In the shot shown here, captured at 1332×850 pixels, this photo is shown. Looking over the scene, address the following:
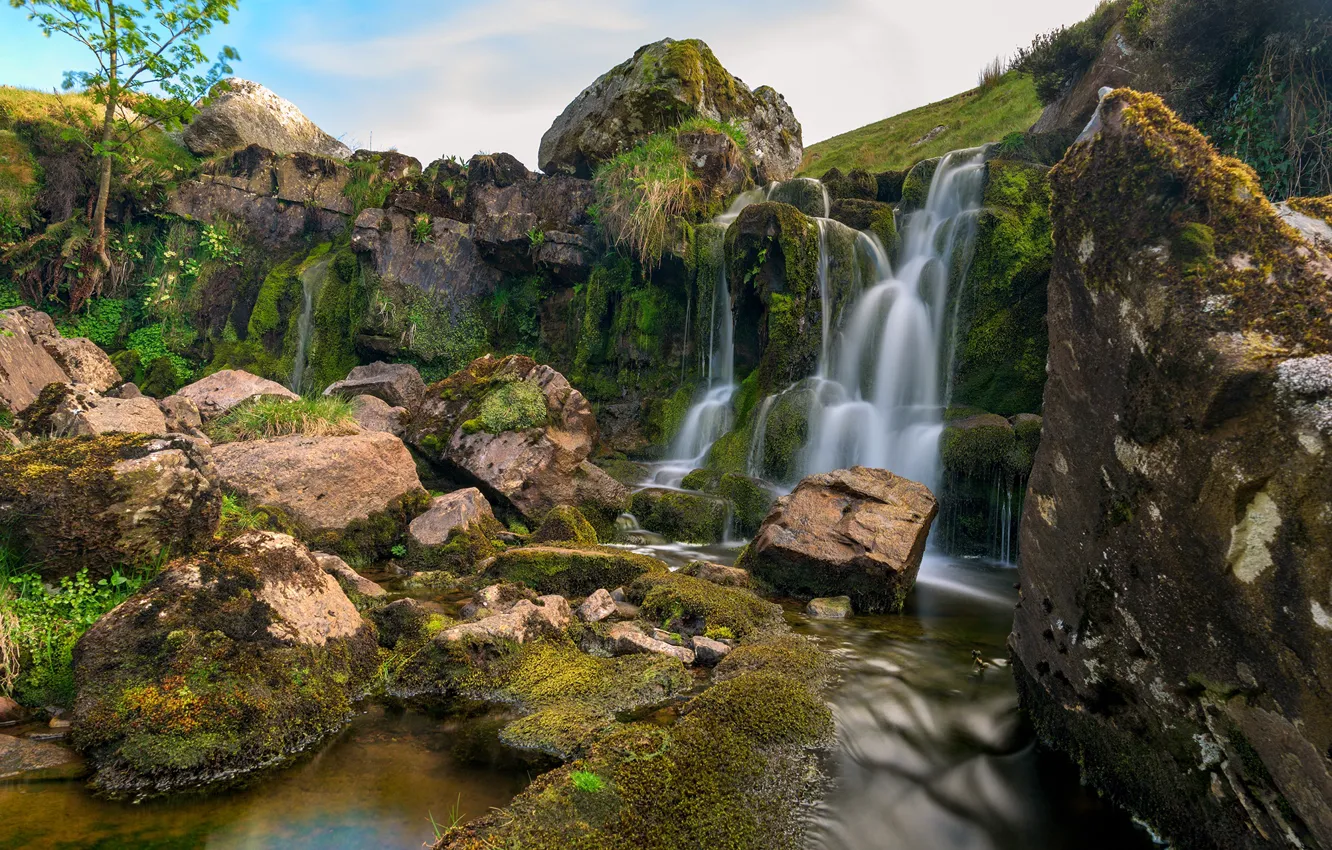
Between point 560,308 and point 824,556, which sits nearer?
point 824,556

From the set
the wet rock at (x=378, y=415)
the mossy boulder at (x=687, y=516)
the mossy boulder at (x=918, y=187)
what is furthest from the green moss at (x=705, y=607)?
the mossy boulder at (x=918, y=187)

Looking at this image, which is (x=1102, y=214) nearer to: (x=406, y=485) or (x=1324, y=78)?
(x=406, y=485)

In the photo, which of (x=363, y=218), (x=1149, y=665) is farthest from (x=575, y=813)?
(x=363, y=218)

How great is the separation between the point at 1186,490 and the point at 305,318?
69.5ft

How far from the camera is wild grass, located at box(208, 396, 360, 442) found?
992cm

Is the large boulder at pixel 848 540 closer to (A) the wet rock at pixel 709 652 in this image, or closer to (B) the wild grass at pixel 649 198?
(A) the wet rock at pixel 709 652

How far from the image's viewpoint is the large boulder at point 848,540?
262 inches

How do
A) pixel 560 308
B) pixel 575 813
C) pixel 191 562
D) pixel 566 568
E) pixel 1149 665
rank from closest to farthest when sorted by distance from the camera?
pixel 575 813, pixel 1149 665, pixel 191 562, pixel 566 568, pixel 560 308

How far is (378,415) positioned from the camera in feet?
40.8

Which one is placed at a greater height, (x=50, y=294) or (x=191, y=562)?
(x=50, y=294)

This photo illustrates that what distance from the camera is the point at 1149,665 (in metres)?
2.73

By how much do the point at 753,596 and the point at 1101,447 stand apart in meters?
3.85

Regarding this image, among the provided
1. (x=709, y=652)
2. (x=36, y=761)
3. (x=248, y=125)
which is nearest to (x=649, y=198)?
(x=709, y=652)

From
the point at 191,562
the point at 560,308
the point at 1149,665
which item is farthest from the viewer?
the point at 560,308
